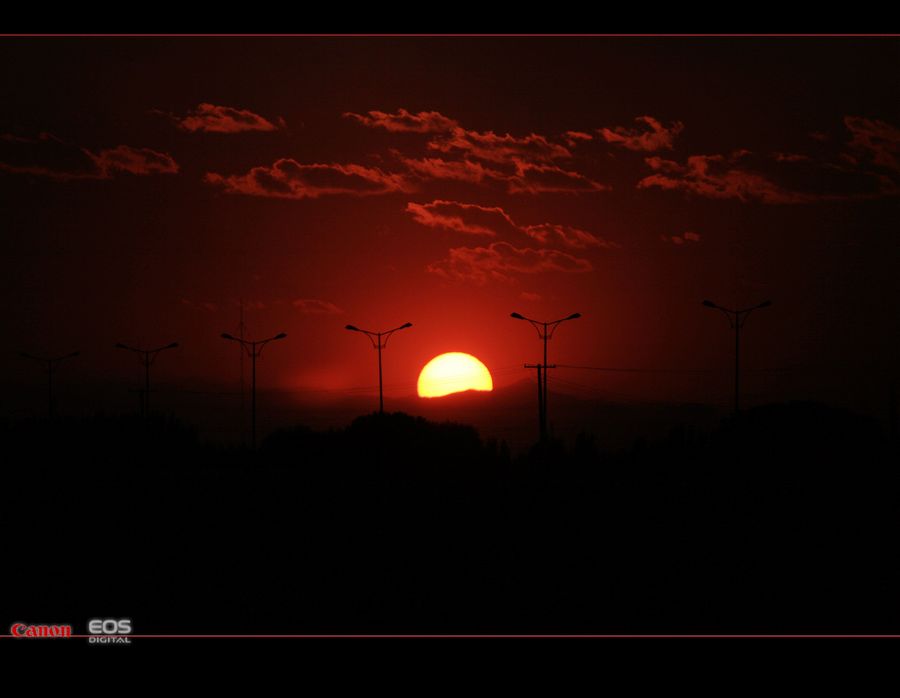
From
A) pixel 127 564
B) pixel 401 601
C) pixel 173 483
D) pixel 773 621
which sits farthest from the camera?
pixel 173 483

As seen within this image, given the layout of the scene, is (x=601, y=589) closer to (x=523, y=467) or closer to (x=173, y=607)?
(x=173, y=607)

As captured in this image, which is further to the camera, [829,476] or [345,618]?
[829,476]

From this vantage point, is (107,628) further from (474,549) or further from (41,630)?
(474,549)

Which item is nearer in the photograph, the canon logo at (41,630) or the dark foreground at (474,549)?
the canon logo at (41,630)

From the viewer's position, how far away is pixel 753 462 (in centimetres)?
7831

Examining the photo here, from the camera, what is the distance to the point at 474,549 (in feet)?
135

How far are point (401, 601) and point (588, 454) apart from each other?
150 ft

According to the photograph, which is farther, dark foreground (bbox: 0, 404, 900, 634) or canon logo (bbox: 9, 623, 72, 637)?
dark foreground (bbox: 0, 404, 900, 634)

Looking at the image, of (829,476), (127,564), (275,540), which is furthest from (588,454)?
(127,564)

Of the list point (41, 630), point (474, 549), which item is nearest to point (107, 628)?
point (41, 630)

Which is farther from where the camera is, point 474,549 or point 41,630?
point 474,549

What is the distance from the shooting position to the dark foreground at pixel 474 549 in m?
31.6

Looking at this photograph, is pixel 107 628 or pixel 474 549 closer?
pixel 107 628

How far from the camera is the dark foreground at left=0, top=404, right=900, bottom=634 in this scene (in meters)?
31.6
